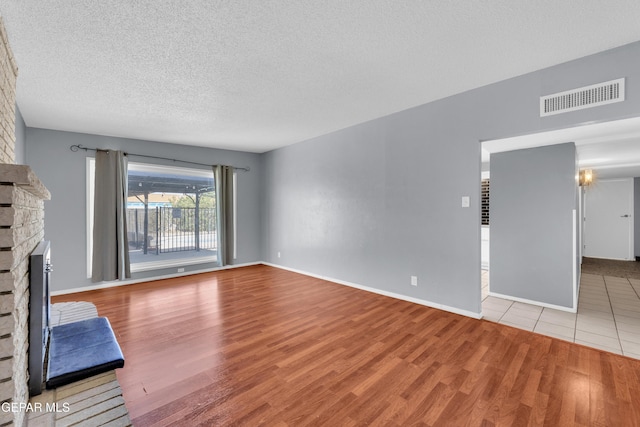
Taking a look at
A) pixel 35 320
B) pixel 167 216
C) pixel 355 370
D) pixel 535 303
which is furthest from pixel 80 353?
pixel 535 303

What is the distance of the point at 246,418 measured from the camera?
5.34ft

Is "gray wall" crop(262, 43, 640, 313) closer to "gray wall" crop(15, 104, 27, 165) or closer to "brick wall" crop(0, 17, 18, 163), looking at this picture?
"brick wall" crop(0, 17, 18, 163)

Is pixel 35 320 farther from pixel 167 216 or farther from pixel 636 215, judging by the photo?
pixel 636 215

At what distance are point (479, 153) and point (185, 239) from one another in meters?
5.56

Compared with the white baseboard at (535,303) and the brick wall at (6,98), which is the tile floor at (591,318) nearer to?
the white baseboard at (535,303)

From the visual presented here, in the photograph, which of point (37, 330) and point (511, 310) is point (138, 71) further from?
point (511, 310)

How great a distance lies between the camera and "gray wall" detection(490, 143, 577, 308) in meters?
3.42

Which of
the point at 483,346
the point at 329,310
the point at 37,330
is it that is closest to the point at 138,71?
the point at 37,330

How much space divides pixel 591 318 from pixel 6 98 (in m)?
5.68

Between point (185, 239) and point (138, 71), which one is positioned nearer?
point (138, 71)

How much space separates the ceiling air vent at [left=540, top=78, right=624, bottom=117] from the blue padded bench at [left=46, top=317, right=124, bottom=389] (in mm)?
4277

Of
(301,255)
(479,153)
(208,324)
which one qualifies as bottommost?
(208,324)

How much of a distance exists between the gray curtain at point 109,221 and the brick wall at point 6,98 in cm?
270

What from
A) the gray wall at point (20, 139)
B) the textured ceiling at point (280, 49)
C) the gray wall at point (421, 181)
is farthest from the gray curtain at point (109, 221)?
the gray wall at point (421, 181)
